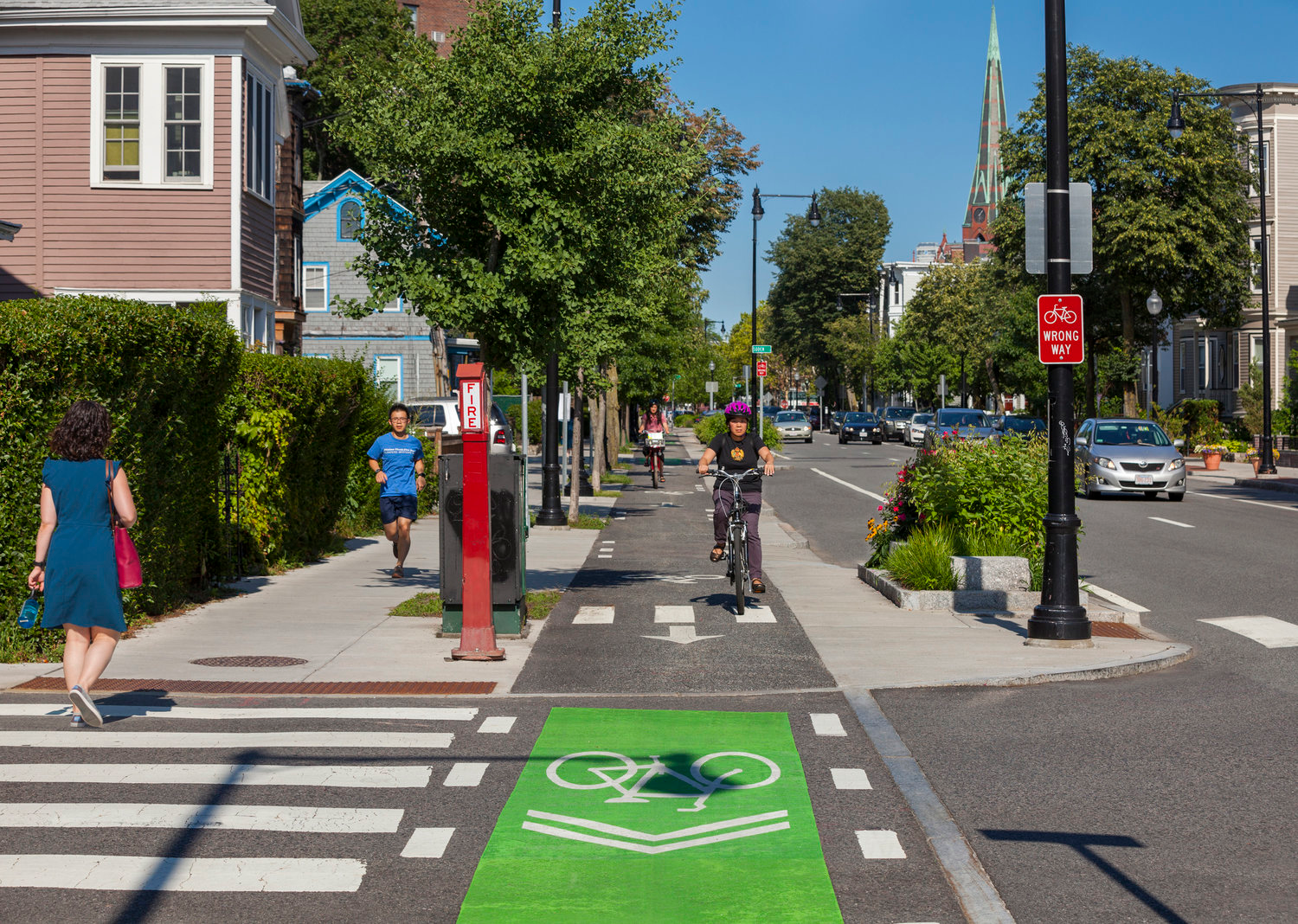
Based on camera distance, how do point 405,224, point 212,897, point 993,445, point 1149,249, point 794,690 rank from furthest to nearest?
point 1149,249 → point 993,445 → point 405,224 → point 794,690 → point 212,897

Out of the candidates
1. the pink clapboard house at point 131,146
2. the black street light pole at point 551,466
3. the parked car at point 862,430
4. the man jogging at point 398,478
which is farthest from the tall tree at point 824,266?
the man jogging at point 398,478

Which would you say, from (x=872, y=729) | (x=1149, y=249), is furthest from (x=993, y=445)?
(x=1149, y=249)

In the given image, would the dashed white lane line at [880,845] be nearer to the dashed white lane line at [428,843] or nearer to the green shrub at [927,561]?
the dashed white lane line at [428,843]

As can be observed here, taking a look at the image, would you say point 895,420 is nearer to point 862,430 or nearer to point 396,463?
point 862,430

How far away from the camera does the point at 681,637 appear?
38.1 ft

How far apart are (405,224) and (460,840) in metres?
A: 7.96

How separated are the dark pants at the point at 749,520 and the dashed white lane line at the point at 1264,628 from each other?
4.01 metres

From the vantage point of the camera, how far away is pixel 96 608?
777 cm

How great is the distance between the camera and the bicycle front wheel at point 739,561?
13.0 metres

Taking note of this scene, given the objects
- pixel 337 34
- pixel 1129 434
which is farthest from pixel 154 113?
pixel 337 34

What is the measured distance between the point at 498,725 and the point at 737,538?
17.6ft

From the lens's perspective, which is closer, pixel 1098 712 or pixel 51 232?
pixel 1098 712

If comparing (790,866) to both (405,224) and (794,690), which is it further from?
(405,224)

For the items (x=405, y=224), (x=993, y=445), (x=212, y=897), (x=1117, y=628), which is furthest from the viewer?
(x=993, y=445)
